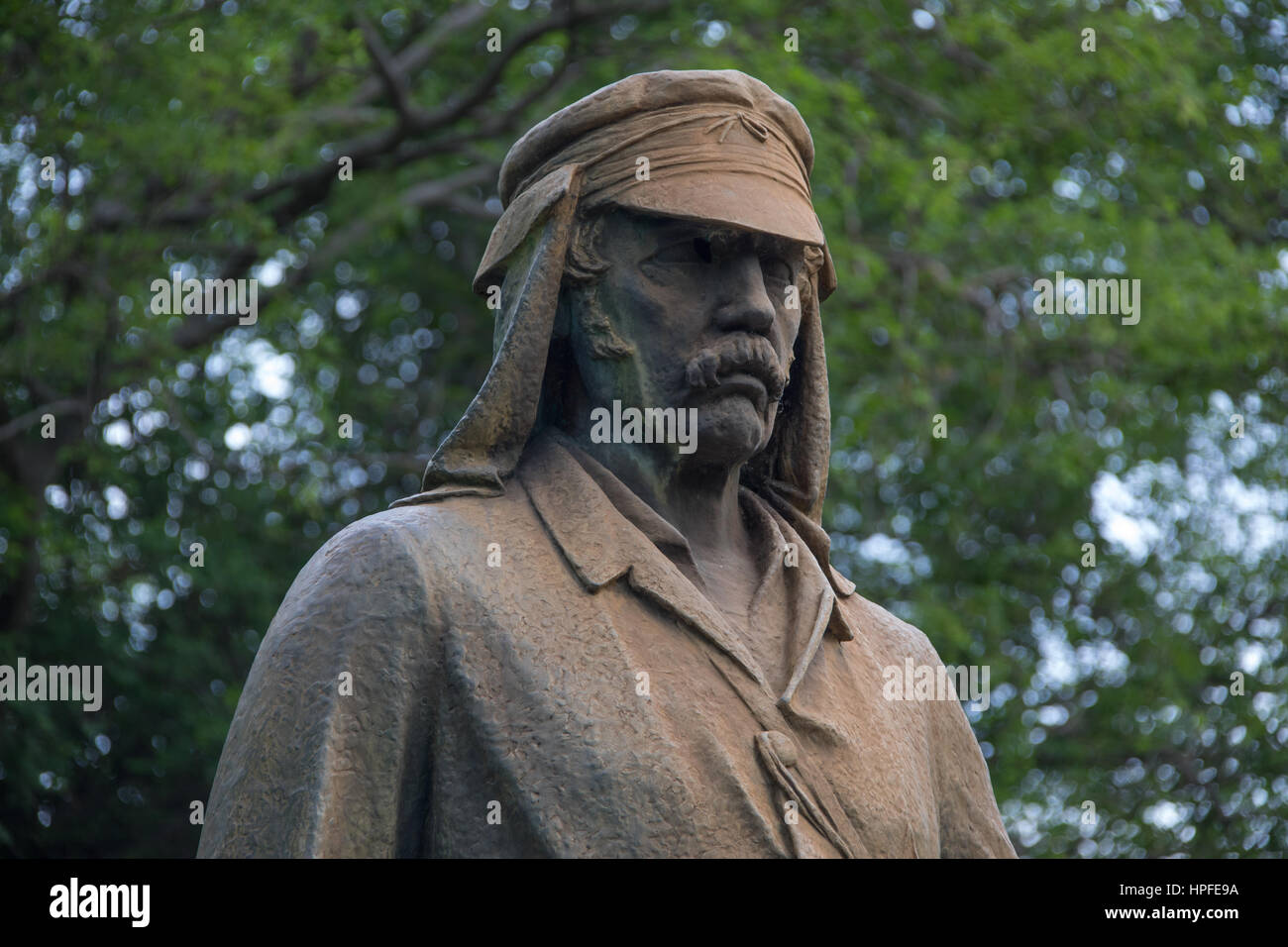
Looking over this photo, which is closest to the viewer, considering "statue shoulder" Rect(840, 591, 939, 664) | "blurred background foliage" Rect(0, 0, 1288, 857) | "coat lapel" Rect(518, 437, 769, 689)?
"coat lapel" Rect(518, 437, 769, 689)

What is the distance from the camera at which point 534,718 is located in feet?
13.4

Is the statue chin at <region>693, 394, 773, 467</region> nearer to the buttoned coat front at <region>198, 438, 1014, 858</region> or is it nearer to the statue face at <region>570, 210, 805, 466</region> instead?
the statue face at <region>570, 210, 805, 466</region>

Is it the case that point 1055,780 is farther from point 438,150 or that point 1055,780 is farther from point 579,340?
point 579,340

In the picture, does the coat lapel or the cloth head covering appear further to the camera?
the cloth head covering

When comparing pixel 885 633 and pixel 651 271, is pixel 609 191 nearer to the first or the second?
pixel 651 271

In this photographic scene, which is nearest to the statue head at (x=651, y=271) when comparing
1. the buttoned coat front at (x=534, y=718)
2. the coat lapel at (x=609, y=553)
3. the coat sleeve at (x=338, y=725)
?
the coat lapel at (x=609, y=553)

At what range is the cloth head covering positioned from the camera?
4.52 metres

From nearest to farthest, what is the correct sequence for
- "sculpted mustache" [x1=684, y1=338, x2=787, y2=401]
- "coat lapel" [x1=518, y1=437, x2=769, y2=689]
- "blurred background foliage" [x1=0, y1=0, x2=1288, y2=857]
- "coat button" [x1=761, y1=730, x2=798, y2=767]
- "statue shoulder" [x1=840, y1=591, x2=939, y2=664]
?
"coat button" [x1=761, y1=730, x2=798, y2=767] → "coat lapel" [x1=518, y1=437, x2=769, y2=689] → "sculpted mustache" [x1=684, y1=338, x2=787, y2=401] → "statue shoulder" [x1=840, y1=591, x2=939, y2=664] → "blurred background foliage" [x1=0, y1=0, x2=1288, y2=857]

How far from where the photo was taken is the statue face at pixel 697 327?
4.50 metres

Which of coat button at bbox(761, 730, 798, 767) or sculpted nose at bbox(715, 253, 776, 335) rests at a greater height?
sculpted nose at bbox(715, 253, 776, 335)

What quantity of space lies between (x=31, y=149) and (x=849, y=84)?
5.45 metres

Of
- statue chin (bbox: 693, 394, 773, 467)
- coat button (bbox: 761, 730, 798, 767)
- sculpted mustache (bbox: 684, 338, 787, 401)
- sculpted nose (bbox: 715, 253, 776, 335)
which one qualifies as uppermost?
sculpted nose (bbox: 715, 253, 776, 335)

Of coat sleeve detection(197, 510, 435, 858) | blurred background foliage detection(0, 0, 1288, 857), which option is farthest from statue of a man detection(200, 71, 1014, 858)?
blurred background foliage detection(0, 0, 1288, 857)

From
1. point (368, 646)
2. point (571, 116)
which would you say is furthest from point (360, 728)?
point (571, 116)
